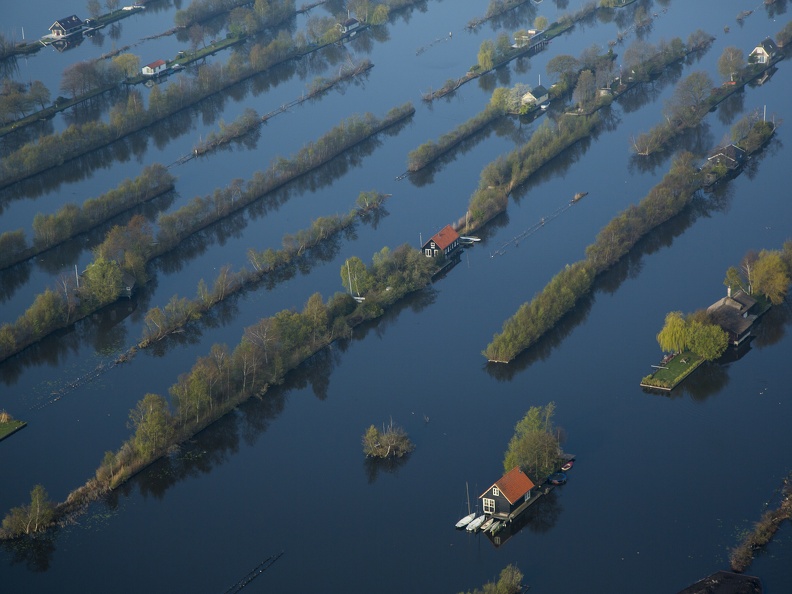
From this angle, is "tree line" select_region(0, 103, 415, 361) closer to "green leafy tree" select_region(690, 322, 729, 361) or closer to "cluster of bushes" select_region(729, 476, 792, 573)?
"green leafy tree" select_region(690, 322, 729, 361)

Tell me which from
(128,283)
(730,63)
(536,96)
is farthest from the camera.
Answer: (730,63)

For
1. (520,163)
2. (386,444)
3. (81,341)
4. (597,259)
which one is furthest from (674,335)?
(81,341)

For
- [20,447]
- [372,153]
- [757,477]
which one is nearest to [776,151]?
[372,153]

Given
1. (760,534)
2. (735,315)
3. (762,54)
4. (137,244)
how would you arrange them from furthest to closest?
(762,54) < (137,244) < (735,315) < (760,534)

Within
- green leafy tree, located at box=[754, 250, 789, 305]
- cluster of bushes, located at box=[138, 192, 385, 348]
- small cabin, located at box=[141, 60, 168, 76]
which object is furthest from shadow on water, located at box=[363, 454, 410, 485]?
small cabin, located at box=[141, 60, 168, 76]

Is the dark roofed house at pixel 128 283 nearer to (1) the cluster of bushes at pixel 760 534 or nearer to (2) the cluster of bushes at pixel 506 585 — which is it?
(2) the cluster of bushes at pixel 506 585

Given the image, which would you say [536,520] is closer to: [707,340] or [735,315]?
[707,340]

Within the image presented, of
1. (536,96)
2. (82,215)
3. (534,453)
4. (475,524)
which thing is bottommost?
(475,524)

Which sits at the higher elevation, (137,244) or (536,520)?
(137,244)
